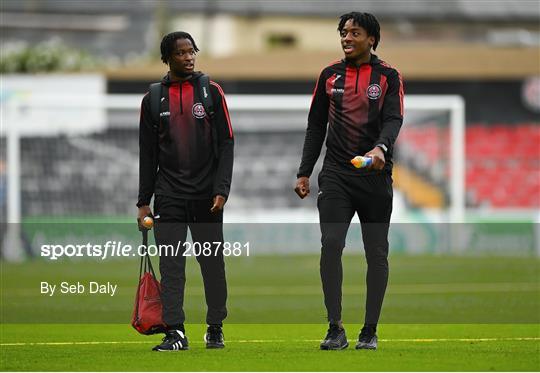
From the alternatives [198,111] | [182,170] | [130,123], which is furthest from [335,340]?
[130,123]

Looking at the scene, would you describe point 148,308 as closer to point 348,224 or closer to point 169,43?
point 348,224

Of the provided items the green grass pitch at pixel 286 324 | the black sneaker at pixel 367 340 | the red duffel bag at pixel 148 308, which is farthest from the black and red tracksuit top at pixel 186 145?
the black sneaker at pixel 367 340

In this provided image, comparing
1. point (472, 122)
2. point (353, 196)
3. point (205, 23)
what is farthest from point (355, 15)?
point (205, 23)

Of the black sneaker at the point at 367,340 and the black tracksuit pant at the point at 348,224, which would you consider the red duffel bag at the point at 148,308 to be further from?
the black sneaker at the point at 367,340

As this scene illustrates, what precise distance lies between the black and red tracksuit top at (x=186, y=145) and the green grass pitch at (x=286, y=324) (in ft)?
3.25

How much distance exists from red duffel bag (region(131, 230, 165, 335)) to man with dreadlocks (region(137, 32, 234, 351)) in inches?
2.4

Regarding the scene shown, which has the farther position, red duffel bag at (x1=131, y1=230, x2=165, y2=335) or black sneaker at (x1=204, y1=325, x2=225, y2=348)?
black sneaker at (x1=204, y1=325, x2=225, y2=348)

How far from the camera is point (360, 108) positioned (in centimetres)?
842

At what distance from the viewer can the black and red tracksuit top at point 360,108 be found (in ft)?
27.6

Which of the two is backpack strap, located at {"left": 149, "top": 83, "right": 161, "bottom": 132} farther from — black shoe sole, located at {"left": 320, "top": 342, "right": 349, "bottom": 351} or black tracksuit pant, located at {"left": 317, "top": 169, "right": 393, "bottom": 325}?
black shoe sole, located at {"left": 320, "top": 342, "right": 349, "bottom": 351}

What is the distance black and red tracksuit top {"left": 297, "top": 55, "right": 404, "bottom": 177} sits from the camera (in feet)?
27.6

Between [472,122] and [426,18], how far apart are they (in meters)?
10.3

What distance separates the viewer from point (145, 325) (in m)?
8.39

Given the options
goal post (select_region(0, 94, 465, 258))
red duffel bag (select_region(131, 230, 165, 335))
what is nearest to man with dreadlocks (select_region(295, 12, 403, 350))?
red duffel bag (select_region(131, 230, 165, 335))
